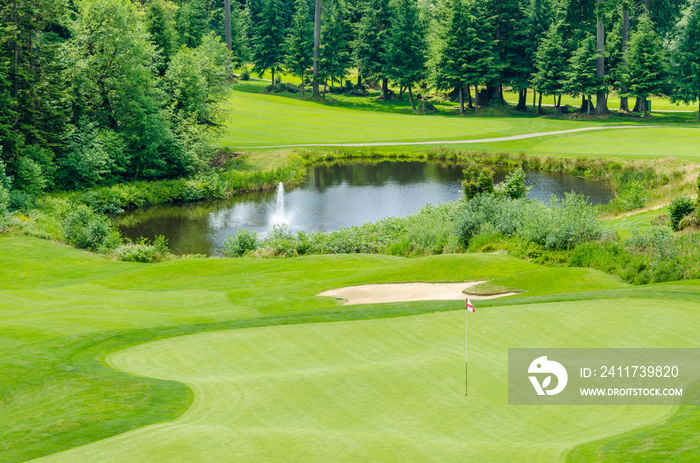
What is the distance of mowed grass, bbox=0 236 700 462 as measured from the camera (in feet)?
28.8

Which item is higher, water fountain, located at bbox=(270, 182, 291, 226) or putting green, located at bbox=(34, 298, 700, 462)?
putting green, located at bbox=(34, 298, 700, 462)

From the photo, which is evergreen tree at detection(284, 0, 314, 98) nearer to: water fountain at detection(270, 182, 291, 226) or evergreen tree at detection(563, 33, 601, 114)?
evergreen tree at detection(563, 33, 601, 114)

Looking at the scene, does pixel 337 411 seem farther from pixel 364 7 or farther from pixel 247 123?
pixel 364 7

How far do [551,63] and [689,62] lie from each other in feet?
50.2

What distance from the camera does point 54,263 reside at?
89.1ft

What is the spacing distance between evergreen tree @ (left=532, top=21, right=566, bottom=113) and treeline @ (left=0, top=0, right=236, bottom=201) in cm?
4446

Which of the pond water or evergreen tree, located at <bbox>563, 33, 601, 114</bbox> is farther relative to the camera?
evergreen tree, located at <bbox>563, 33, 601, 114</bbox>

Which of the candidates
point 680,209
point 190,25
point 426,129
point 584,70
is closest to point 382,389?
point 680,209

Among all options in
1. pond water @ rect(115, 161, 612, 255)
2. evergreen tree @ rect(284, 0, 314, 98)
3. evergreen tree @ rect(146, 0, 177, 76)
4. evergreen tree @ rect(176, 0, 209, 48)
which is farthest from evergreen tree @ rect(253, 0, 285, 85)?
pond water @ rect(115, 161, 612, 255)

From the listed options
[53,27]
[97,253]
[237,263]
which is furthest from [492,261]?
[53,27]

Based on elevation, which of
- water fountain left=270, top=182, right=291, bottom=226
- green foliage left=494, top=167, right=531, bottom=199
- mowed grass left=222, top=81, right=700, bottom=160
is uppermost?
mowed grass left=222, top=81, right=700, bottom=160

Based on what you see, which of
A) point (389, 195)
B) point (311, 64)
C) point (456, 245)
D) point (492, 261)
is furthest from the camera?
point (311, 64)

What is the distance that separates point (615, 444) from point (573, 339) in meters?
4.32

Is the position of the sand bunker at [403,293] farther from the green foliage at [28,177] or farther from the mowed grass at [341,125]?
the mowed grass at [341,125]
